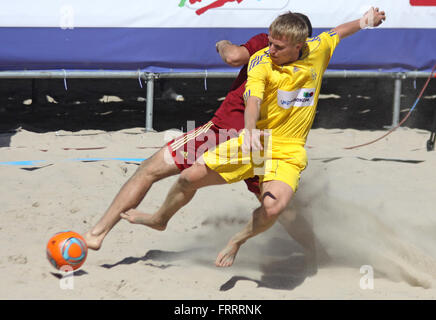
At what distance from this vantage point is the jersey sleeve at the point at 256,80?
378 centimetres

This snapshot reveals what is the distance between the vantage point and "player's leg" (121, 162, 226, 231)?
4.04 m

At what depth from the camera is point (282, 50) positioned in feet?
12.5

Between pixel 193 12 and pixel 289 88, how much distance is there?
3.90m

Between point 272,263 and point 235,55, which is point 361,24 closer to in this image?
point 235,55

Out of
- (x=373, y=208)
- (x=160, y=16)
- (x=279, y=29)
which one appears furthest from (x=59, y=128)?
(x=279, y=29)

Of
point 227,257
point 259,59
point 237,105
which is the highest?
point 259,59

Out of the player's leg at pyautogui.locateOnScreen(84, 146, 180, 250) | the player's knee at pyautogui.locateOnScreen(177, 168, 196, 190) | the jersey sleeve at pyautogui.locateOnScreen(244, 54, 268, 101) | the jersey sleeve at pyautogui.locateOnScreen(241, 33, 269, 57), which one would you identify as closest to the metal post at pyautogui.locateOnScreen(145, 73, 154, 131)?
the player's leg at pyautogui.locateOnScreen(84, 146, 180, 250)

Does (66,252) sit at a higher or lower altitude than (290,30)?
lower

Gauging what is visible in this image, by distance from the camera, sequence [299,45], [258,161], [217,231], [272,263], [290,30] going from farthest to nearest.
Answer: [217,231]
[272,263]
[258,161]
[299,45]
[290,30]

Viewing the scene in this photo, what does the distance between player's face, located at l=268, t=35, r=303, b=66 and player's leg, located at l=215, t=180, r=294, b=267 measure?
0.71m

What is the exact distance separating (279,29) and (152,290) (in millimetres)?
1645

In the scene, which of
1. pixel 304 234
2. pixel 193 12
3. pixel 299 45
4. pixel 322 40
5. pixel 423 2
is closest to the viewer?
pixel 299 45

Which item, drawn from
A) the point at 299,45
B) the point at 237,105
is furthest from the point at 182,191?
the point at 299,45

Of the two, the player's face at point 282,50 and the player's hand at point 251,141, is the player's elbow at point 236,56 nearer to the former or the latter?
the player's face at point 282,50
